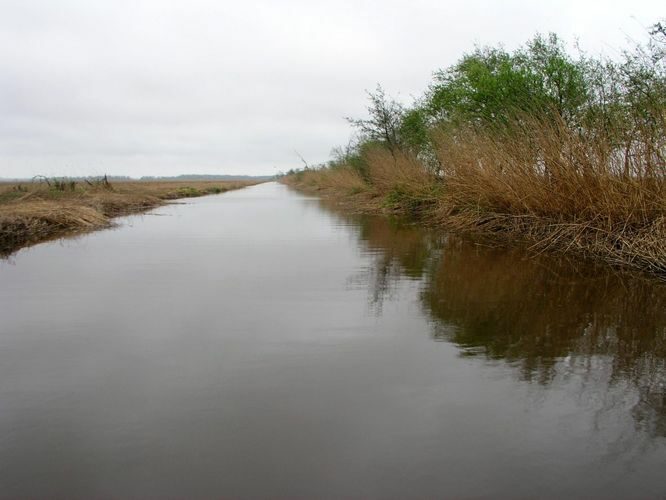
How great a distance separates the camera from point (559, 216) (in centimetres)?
1026

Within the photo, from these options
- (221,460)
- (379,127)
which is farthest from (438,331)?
(379,127)

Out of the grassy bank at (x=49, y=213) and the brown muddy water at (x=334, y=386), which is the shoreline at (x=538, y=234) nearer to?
the brown muddy water at (x=334, y=386)

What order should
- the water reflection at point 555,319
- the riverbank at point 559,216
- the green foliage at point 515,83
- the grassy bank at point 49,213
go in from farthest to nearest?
the green foliage at point 515,83, the grassy bank at point 49,213, the riverbank at point 559,216, the water reflection at point 555,319

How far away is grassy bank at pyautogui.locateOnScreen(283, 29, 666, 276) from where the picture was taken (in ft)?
26.9

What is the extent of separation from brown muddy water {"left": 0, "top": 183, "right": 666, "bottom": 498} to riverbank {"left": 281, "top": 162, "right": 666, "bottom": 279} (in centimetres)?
112

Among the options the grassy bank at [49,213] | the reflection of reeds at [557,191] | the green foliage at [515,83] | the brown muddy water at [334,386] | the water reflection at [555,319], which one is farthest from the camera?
the green foliage at [515,83]

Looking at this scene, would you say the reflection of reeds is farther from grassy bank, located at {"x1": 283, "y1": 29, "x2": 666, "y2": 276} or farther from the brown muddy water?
the brown muddy water

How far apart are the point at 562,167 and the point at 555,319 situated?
5.14 m

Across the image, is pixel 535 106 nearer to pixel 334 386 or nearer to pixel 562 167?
pixel 562 167

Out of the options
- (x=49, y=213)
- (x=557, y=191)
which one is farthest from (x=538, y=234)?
(x=49, y=213)

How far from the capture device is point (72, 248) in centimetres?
1098

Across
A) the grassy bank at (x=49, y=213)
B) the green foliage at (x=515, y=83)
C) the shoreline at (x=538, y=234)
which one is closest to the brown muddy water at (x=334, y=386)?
the shoreline at (x=538, y=234)

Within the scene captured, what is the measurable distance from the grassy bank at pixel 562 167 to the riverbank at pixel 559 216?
0.07 feet

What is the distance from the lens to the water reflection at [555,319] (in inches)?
150
